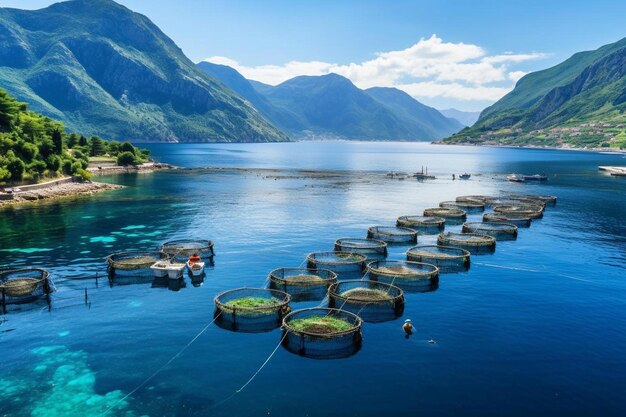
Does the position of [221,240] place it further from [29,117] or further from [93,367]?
[29,117]

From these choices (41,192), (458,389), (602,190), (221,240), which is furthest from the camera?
(602,190)

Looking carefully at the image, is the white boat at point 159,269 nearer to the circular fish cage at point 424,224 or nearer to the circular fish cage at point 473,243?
the circular fish cage at point 473,243

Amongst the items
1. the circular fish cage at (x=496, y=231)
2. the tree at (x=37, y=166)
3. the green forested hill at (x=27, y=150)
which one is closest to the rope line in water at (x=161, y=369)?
the circular fish cage at (x=496, y=231)

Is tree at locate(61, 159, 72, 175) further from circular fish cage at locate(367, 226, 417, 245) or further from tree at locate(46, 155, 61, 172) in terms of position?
circular fish cage at locate(367, 226, 417, 245)

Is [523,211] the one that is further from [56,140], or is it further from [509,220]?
[56,140]

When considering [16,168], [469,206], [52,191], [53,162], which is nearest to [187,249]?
[469,206]

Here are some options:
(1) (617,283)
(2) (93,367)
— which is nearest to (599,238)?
(1) (617,283)
